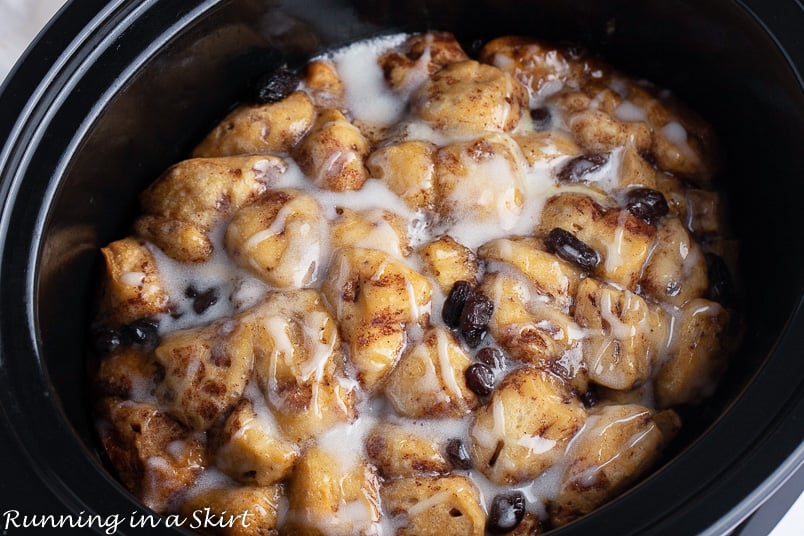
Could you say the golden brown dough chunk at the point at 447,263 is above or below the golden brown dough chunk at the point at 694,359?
below

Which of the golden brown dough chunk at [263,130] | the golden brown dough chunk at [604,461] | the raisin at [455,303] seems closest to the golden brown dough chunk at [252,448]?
the raisin at [455,303]

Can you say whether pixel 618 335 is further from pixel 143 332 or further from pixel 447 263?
pixel 143 332

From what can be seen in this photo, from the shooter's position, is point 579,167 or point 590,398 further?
point 579,167

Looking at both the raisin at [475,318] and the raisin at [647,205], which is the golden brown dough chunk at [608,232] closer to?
the raisin at [647,205]

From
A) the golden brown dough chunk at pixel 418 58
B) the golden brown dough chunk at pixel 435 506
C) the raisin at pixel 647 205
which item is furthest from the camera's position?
the golden brown dough chunk at pixel 418 58

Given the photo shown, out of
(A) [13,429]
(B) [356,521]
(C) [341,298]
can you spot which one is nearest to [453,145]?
(C) [341,298]

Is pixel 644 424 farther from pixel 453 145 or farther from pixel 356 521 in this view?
pixel 453 145

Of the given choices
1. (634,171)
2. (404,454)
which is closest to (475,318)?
(404,454)
